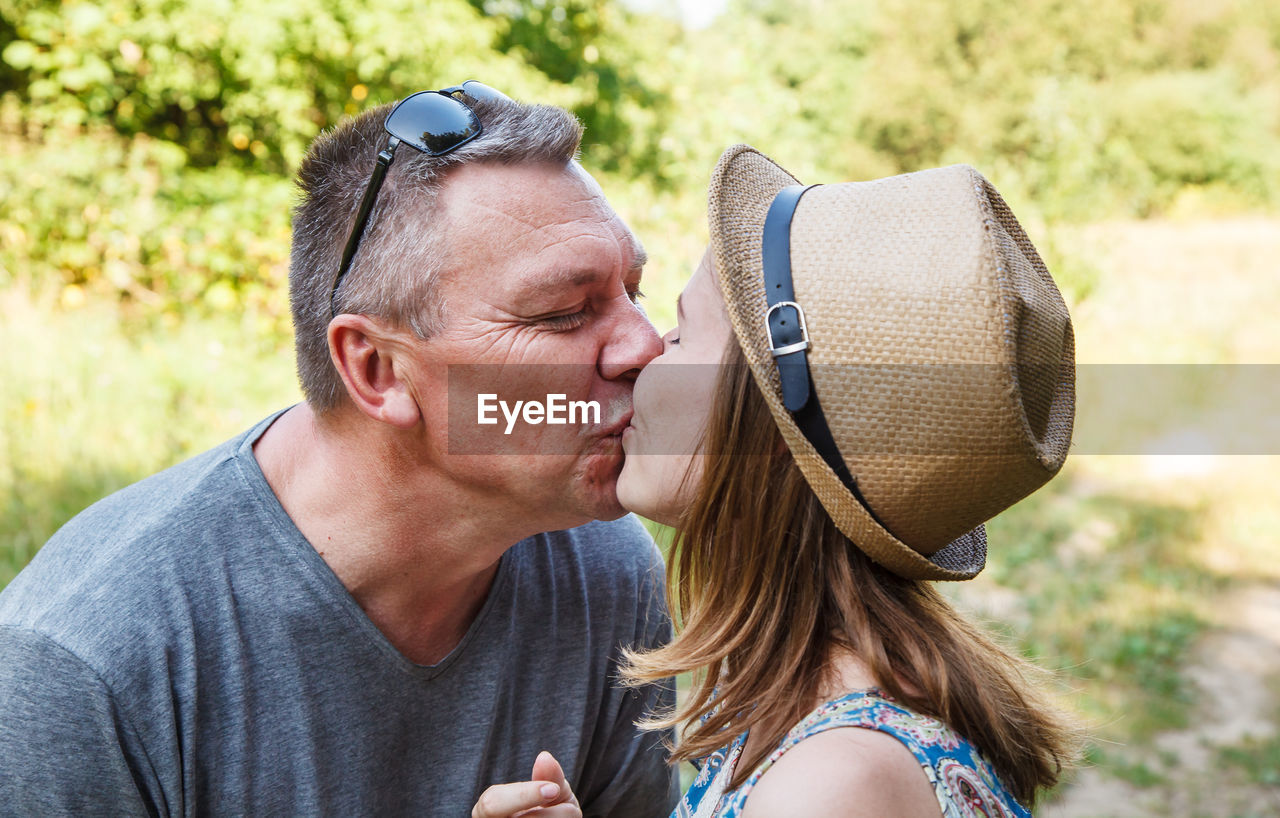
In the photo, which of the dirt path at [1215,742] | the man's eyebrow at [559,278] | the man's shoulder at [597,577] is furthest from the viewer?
the dirt path at [1215,742]

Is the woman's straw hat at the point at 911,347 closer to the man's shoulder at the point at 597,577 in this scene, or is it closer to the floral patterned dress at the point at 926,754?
the floral patterned dress at the point at 926,754

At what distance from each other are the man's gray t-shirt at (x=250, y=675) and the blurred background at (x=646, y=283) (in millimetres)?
1378

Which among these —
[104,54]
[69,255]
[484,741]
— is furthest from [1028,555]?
[104,54]

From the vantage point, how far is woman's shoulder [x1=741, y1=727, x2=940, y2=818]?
145 centimetres

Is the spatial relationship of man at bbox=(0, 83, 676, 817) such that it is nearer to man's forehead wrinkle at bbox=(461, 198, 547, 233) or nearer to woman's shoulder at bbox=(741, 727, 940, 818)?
man's forehead wrinkle at bbox=(461, 198, 547, 233)

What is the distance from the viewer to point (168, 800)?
190 centimetres

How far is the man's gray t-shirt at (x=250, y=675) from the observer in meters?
1.83

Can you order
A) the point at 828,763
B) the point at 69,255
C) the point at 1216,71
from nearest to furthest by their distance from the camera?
the point at 828,763 < the point at 69,255 < the point at 1216,71

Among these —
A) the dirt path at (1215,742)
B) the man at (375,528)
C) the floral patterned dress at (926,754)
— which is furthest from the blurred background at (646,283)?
the man at (375,528)

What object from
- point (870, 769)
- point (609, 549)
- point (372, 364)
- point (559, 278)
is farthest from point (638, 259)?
point (870, 769)

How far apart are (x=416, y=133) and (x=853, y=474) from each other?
1.20m

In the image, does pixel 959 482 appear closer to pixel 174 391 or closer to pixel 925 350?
pixel 925 350

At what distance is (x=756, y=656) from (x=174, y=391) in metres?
5.64

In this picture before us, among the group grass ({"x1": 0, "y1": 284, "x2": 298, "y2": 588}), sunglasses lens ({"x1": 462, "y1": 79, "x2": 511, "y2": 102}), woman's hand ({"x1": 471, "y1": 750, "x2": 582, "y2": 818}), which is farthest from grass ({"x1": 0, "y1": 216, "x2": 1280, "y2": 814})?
sunglasses lens ({"x1": 462, "y1": 79, "x2": 511, "y2": 102})
